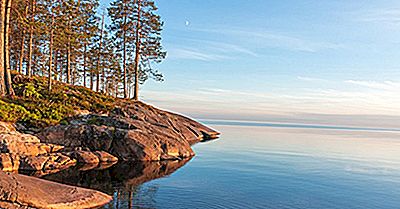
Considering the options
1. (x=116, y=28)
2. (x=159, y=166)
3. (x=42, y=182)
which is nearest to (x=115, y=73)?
(x=116, y=28)

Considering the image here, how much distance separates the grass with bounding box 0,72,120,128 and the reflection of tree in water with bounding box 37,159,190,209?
666 cm

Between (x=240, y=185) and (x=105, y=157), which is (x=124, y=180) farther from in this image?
(x=240, y=185)

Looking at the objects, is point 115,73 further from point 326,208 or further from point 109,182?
point 326,208

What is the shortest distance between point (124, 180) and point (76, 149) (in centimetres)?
564

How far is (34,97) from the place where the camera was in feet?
84.9

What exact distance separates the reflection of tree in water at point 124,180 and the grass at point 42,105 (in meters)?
6.66

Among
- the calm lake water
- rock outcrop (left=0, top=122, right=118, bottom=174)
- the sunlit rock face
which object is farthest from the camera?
the sunlit rock face

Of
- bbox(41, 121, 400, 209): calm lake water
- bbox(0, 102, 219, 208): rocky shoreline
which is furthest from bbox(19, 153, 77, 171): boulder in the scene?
bbox(41, 121, 400, 209): calm lake water

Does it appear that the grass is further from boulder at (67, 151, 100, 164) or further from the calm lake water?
the calm lake water

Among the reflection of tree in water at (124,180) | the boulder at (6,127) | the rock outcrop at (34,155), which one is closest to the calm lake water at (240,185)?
the reflection of tree in water at (124,180)

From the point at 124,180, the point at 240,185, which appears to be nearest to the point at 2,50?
the point at 124,180

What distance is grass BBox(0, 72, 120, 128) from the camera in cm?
2107

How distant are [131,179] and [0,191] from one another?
7.14 metres

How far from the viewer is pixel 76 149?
65.0ft
